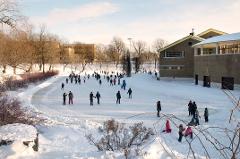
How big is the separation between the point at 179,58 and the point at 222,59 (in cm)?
1445

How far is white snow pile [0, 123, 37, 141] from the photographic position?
12.0m

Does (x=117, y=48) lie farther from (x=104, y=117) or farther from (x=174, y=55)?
(x=104, y=117)

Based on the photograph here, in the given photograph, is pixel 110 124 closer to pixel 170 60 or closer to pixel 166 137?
pixel 166 137

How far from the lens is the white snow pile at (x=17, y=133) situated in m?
12.0

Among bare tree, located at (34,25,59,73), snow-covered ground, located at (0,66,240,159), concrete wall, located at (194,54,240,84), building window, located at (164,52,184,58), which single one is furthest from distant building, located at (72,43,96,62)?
snow-covered ground, located at (0,66,240,159)

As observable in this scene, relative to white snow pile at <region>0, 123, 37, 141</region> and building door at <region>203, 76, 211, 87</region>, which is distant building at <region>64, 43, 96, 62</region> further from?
white snow pile at <region>0, 123, 37, 141</region>

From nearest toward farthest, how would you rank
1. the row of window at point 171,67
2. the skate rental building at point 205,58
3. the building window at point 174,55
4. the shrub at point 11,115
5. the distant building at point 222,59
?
the shrub at point 11,115
the distant building at point 222,59
the skate rental building at point 205,58
the building window at point 174,55
the row of window at point 171,67

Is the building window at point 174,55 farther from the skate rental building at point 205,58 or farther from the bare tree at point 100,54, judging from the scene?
the bare tree at point 100,54

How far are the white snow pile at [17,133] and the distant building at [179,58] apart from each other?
141 ft

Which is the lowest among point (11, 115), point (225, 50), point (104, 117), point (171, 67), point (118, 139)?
point (104, 117)

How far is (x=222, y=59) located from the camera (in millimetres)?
40938

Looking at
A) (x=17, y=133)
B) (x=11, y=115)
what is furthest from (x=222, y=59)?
(x=17, y=133)

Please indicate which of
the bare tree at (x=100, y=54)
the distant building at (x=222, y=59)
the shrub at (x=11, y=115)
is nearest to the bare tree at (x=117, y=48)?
the bare tree at (x=100, y=54)

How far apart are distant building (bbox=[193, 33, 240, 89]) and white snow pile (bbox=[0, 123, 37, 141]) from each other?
25201mm
